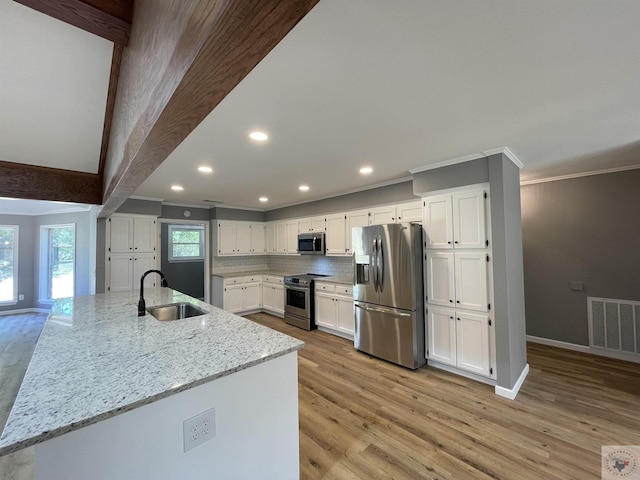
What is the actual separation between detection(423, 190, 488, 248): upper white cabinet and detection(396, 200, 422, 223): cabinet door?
37 cm

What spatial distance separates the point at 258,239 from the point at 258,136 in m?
4.36

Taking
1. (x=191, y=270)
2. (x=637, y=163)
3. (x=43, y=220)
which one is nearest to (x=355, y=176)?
(x=637, y=163)

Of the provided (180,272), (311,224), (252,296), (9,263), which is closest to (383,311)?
(311,224)

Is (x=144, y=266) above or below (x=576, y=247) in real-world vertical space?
below

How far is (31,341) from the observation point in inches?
175

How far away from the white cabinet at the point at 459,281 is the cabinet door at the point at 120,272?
4956mm

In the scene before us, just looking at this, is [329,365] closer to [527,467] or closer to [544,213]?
[527,467]

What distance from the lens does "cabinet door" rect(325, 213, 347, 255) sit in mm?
4672

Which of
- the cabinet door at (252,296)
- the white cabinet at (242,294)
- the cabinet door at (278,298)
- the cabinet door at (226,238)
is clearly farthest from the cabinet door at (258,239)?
the cabinet door at (278,298)

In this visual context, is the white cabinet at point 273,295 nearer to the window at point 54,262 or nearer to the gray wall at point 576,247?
the gray wall at point 576,247

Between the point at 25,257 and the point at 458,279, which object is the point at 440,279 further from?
the point at 25,257

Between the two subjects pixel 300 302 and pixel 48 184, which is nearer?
pixel 48 184

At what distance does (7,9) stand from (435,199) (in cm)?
350

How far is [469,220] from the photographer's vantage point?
2.89m
